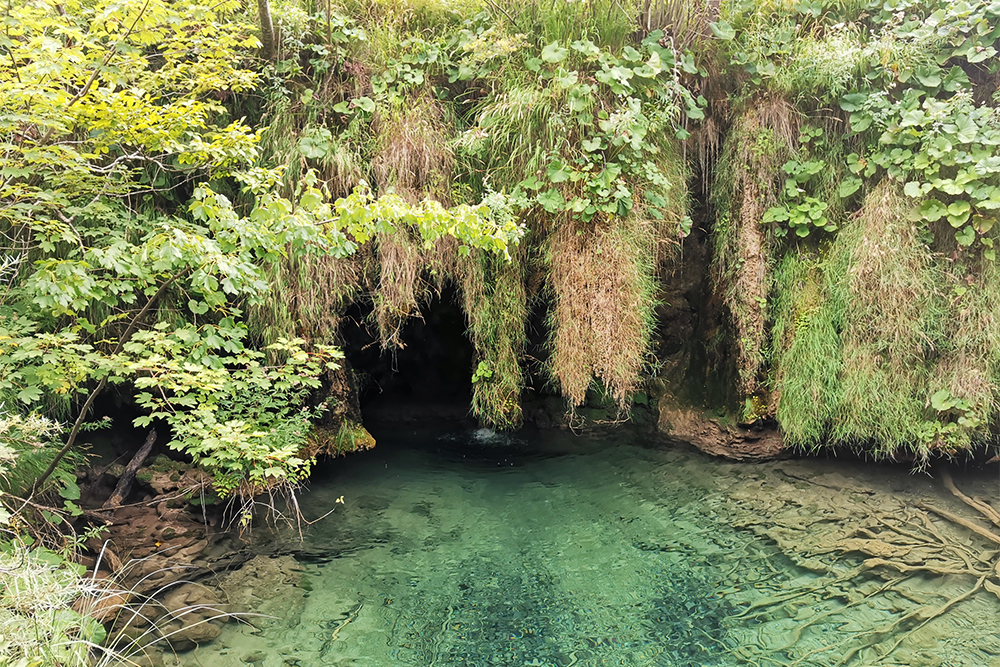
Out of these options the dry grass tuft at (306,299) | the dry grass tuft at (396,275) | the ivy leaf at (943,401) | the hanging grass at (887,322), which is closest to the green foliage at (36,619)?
the dry grass tuft at (306,299)

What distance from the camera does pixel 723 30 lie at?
438 centimetres

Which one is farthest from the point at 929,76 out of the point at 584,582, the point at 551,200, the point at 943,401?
the point at 584,582

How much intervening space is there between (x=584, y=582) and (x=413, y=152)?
3.41 metres


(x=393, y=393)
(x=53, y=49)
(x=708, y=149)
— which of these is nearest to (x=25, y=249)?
(x=53, y=49)

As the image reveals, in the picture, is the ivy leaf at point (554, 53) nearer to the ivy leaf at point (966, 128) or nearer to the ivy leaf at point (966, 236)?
the ivy leaf at point (966, 128)

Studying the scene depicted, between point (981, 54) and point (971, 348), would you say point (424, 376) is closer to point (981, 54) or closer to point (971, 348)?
point (971, 348)

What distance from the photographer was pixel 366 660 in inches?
121

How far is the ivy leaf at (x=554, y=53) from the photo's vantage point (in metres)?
4.13

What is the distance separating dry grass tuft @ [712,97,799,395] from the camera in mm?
4512

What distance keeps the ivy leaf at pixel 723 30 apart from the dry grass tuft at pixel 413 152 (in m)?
2.27

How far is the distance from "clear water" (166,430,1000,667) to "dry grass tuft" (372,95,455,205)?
2613mm

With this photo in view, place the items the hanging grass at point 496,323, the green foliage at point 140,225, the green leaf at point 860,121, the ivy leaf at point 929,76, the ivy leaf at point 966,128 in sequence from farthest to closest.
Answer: the hanging grass at point 496,323 < the green leaf at point 860,121 < the ivy leaf at point 929,76 < the ivy leaf at point 966,128 < the green foliage at point 140,225

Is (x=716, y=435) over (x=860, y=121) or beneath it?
beneath

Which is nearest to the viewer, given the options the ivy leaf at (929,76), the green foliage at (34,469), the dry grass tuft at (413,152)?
the green foliage at (34,469)
